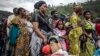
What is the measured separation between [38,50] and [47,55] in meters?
0.24

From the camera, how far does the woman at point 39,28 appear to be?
326 inches

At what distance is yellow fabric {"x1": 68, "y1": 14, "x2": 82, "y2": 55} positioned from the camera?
9.69 metres

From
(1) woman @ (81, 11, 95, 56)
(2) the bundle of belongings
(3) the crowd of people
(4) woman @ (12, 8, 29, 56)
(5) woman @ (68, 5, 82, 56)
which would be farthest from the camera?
(1) woman @ (81, 11, 95, 56)

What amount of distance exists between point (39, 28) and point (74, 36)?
1.54m

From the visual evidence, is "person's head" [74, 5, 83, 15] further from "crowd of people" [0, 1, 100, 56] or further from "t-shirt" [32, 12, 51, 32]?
"t-shirt" [32, 12, 51, 32]

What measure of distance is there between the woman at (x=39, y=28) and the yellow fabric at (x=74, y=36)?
4.26ft

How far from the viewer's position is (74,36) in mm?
9703

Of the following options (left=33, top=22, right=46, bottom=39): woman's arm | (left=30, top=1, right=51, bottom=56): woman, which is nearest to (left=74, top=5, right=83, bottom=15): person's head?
(left=30, top=1, right=51, bottom=56): woman

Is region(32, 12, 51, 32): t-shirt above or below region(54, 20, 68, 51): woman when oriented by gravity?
above

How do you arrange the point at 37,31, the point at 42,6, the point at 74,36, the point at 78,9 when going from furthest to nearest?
the point at 74,36
the point at 78,9
the point at 42,6
the point at 37,31

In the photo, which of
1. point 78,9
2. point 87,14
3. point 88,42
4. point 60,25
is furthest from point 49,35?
point 87,14

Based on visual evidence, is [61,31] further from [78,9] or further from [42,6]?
[42,6]

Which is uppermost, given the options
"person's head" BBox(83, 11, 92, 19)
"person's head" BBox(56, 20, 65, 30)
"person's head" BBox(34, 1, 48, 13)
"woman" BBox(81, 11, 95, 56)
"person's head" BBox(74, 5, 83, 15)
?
"person's head" BBox(34, 1, 48, 13)

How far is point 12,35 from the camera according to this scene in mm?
8828
